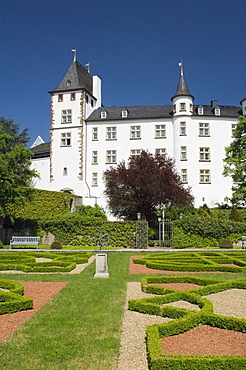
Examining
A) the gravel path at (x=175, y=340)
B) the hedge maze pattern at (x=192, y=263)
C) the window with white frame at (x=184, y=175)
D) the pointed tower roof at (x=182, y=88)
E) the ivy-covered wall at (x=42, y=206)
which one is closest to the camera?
the gravel path at (x=175, y=340)

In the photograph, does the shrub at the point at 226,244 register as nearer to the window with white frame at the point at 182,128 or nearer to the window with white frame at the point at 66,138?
the window with white frame at the point at 182,128

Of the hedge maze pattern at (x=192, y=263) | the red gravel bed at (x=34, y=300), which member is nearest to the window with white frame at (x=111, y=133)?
the hedge maze pattern at (x=192, y=263)

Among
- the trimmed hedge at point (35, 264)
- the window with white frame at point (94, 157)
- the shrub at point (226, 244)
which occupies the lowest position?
the trimmed hedge at point (35, 264)

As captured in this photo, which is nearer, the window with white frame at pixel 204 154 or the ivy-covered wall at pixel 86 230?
the ivy-covered wall at pixel 86 230

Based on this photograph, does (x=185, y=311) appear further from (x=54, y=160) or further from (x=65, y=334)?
(x=54, y=160)

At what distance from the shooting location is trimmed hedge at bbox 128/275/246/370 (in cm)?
413

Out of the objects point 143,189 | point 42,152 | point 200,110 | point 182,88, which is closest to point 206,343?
point 143,189

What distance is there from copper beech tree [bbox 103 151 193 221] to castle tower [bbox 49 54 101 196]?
12492 mm

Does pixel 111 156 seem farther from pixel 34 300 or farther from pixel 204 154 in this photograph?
pixel 34 300

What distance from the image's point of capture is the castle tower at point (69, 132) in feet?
135

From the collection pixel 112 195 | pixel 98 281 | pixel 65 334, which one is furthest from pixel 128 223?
pixel 65 334

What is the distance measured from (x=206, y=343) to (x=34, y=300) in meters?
4.40

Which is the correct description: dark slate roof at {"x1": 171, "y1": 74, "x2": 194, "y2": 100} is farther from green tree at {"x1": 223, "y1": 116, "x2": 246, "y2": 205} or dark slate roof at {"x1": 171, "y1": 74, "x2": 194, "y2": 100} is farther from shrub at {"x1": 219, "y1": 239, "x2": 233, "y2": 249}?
shrub at {"x1": 219, "y1": 239, "x2": 233, "y2": 249}

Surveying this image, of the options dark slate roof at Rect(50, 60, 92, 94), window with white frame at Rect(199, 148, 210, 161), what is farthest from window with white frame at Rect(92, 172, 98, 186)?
window with white frame at Rect(199, 148, 210, 161)
